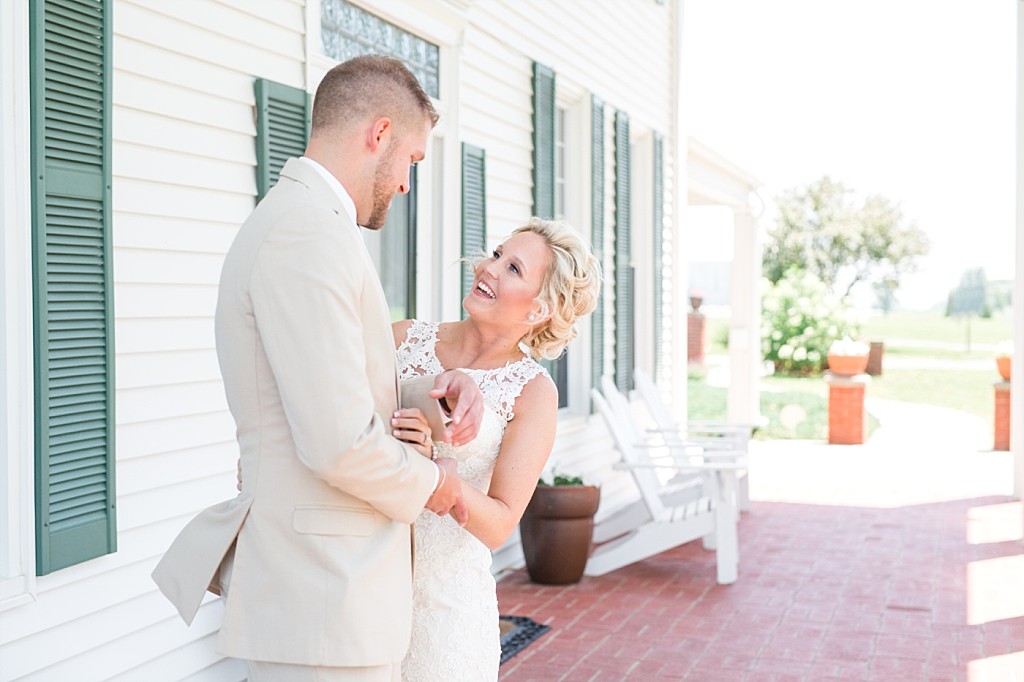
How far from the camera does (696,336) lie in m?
25.3

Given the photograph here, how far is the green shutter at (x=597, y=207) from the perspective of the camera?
8.01 m

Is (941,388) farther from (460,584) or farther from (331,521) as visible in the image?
(331,521)

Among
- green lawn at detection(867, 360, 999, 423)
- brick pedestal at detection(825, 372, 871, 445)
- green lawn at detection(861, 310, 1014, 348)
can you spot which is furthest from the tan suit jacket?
green lawn at detection(861, 310, 1014, 348)

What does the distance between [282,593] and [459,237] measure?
423 cm

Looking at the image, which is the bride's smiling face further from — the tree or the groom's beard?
the tree

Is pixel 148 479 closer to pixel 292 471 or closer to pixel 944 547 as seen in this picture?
pixel 292 471

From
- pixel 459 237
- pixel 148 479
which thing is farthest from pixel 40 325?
pixel 459 237

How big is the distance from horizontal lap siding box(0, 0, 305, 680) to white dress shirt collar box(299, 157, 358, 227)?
1.80 metres

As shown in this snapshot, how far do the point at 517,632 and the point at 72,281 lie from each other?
3.01m

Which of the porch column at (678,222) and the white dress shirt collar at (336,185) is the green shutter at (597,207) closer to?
the porch column at (678,222)

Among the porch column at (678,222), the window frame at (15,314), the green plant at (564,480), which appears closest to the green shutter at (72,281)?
the window frame at (15,314)

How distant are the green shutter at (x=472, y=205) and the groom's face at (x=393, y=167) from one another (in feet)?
12.7

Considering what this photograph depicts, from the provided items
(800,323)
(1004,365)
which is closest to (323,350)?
(1004,365)

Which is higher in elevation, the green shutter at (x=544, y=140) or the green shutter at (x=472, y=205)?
the green shutter at (x=544, y=140)
